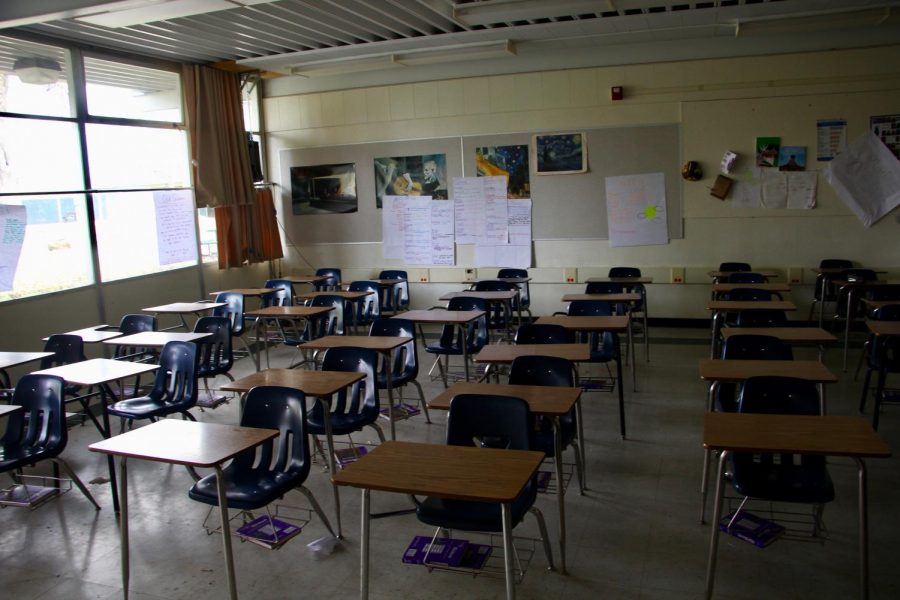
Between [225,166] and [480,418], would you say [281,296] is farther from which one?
[480,418]

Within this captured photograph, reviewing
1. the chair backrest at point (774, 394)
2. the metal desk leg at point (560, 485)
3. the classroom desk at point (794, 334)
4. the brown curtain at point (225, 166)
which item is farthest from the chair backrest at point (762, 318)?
the brown curtain at point (225, 166)

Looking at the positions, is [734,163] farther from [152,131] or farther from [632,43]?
[152,131]

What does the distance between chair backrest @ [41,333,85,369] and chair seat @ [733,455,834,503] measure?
4.92 meters

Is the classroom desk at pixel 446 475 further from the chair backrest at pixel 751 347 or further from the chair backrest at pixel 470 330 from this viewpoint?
the chair backrest at pixel 470 330

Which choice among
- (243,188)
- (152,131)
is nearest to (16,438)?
(152,131)

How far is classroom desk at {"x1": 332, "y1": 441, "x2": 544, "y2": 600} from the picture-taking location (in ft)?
8.75

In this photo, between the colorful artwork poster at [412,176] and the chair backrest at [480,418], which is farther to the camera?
the colorful artwork poster at [412,176]

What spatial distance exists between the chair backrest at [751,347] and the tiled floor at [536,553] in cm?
78

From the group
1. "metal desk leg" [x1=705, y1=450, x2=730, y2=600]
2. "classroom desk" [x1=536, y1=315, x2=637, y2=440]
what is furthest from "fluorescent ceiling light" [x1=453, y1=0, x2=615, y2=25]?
"metal desk leg" [x1=705, y1=450, x2=730, y2=600]

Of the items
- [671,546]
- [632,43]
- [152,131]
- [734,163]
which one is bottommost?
[671,546]

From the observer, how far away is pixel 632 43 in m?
9.02

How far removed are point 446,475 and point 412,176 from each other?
7.81 m

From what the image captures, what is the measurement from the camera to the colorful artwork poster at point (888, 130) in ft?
27.1

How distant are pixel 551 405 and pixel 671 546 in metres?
0.98
